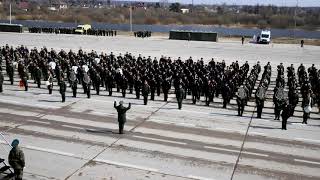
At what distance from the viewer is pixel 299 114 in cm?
2100

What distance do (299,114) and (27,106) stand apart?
1246 centimetres

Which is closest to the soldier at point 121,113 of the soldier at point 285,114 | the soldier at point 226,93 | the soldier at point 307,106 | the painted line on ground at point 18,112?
the painted line on ground at point 18,112

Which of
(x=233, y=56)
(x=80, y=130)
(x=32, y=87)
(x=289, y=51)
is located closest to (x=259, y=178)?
(x=80, y=130)

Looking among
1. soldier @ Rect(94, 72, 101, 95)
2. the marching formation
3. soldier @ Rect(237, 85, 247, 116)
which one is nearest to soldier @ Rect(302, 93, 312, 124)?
the marching formation

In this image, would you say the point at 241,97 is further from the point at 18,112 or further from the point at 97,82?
the point at 18,112

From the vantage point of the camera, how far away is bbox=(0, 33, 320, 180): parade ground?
13242mm

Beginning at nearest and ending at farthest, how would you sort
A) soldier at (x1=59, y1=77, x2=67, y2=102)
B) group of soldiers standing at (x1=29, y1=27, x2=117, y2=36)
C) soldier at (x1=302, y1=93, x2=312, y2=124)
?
soldier at (x1=302, y1=93, x2=312, y2=124), soldier at (x1=59, y1=77, x2=67, y2=102), group of soldiers standing at (x1=29, y1=27, x2=117, y2=36)

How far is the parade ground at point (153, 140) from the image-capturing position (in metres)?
13.2

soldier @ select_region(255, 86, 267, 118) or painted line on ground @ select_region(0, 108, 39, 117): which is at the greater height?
soldier @ select_region(255, 86, 267, 118)

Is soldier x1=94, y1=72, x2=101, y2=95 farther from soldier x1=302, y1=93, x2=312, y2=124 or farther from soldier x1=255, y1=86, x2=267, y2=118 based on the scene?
soldier x1=302, y1=93, x2=312, y2=124

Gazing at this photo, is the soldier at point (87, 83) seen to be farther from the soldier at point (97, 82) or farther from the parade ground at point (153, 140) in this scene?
the soldier at point (97, 82)

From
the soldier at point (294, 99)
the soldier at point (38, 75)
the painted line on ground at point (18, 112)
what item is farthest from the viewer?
the soldier at point (38, 75)

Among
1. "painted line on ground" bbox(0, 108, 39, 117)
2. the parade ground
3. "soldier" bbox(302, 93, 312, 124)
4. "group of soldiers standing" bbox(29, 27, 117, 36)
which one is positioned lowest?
the parade ground

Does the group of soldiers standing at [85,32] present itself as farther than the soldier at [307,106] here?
Yes
